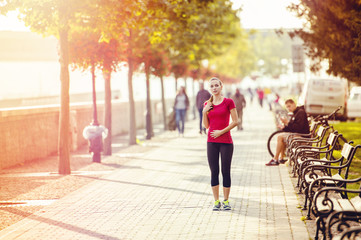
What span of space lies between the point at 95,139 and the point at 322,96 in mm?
19262

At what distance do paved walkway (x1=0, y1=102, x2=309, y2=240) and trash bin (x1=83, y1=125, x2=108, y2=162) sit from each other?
66.9 inches

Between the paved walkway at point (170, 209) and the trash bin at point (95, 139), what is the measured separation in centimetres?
170

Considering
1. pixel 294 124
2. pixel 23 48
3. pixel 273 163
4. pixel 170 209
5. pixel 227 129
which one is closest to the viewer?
pixel 227 129

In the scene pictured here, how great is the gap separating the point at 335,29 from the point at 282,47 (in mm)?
137671

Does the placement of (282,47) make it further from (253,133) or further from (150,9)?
(150,9)

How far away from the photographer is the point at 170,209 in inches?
388

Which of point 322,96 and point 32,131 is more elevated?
Answer: point 322,96

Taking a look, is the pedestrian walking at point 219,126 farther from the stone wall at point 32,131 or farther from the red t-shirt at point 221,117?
the stone wall at point 32,131

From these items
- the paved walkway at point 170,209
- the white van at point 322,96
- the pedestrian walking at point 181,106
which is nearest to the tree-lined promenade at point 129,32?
the pedestrian walking at point 181,106

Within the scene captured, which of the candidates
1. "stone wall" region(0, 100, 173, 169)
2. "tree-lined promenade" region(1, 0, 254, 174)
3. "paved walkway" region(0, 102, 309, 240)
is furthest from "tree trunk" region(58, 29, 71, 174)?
"stone wall" region(0, 100, 173, 169)

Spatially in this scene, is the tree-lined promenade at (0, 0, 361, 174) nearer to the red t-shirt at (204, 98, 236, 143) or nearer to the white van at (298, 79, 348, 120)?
the red t-shirt at (204, 98, 236, 143)

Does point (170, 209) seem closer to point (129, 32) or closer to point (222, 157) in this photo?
point (222, 157)

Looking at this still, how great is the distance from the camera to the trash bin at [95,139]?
17.4 meters

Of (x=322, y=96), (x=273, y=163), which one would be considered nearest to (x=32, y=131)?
(x=273, y=163)
